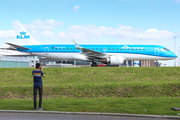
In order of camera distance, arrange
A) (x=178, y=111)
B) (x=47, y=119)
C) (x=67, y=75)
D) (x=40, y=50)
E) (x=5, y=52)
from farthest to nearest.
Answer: (x=5, y=52)
(x=40, y=50)
(x=67, y=75)
(x=178, y=111)
(x=47, y=119)

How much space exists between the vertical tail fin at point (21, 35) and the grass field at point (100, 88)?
10.2 m

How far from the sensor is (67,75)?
23859 mm

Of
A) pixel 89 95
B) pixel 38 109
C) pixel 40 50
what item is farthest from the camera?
pixel 40 50

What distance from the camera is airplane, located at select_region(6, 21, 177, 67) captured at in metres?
33.4

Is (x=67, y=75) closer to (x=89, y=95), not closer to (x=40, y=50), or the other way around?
(x=89, y=95)

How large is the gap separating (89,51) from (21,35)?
39.2 feet

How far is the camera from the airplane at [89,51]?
33406 mm

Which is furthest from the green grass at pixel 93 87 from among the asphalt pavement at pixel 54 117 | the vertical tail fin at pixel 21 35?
the vertical tail fin at pixel 21 35

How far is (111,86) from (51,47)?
17.8 metres

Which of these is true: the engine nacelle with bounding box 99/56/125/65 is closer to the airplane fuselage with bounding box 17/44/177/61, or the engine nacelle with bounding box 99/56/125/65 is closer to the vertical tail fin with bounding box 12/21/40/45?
the airplane fuselage with bounding box 17/44/177/61

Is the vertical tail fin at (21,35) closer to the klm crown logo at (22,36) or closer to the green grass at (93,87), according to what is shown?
the klm crown logo at (22,36)

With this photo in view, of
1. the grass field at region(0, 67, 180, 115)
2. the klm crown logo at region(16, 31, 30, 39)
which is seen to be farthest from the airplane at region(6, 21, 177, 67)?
the grass field at region(0, 67, 180, 115)

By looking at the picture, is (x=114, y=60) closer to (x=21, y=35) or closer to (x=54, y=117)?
(x=21, y=35)

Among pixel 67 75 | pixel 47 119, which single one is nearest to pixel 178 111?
pixel 47 119
